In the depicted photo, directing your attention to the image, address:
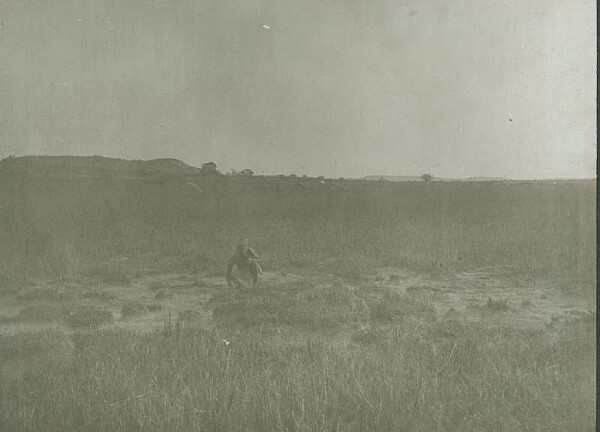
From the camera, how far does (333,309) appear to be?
688 centimetres

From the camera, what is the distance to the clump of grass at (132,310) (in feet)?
22.8

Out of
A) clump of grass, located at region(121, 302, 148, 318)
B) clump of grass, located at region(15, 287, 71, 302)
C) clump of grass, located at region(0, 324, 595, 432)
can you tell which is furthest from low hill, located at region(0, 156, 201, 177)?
clump of grass, located at region(0, 324, 595, 432)

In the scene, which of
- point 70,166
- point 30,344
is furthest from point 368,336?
point 70,166

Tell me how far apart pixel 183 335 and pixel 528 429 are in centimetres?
386

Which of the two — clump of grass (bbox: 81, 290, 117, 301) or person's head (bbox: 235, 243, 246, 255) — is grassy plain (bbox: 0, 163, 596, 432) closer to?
clump of grass (bbox: 81, 290, 117, 301)

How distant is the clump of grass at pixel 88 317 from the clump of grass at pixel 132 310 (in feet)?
0.69

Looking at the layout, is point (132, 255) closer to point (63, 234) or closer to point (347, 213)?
point (63, 234)

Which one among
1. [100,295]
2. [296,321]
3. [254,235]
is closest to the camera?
[296,321]

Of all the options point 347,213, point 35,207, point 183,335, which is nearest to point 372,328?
point 183,335

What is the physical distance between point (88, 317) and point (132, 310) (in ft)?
2.14

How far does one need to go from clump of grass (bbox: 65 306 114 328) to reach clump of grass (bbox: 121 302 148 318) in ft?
0.69

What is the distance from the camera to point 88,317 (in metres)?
6.57

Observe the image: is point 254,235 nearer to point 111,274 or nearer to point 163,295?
point 111,274

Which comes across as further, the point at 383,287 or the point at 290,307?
the point at 383,287
